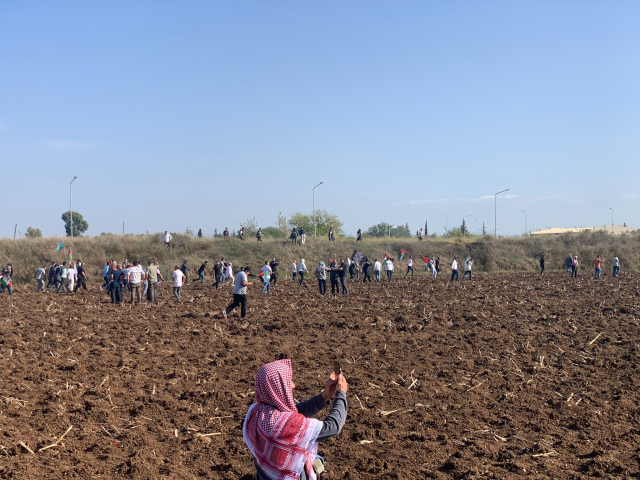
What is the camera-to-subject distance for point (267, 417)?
365cm

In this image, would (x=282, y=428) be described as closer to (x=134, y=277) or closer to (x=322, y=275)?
(x=134, y=277)

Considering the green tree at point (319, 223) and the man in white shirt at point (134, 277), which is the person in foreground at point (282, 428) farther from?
the green tree at point (319, 223)

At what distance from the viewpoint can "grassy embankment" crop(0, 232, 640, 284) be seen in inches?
1774

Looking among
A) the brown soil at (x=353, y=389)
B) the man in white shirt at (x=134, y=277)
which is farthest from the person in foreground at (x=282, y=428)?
the man in white shirt at (x=134, y=277)

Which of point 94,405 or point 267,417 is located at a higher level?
point 267,417

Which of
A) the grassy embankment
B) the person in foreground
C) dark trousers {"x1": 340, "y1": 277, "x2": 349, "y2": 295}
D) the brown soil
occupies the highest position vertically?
the grassy embankment

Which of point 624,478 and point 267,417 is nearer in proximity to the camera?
point 267,417

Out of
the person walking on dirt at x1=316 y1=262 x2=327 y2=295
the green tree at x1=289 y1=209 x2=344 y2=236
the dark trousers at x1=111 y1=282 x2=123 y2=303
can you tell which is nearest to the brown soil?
the dark trousers at x1=111 y1=282 x2=123 y2=303

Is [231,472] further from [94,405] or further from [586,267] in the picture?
[586,267]

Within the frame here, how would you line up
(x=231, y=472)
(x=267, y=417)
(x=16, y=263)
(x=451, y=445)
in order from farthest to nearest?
(x=16, y=263), (x=451, y=445), (x=231, y=472), (x=267, y=417)

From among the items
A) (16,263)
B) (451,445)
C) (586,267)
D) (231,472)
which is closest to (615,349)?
(451,445)

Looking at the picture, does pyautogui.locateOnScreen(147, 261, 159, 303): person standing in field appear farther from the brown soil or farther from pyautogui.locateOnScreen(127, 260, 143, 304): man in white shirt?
the brown soil

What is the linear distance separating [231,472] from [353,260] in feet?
103

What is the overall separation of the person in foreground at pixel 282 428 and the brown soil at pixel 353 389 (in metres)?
2.93
